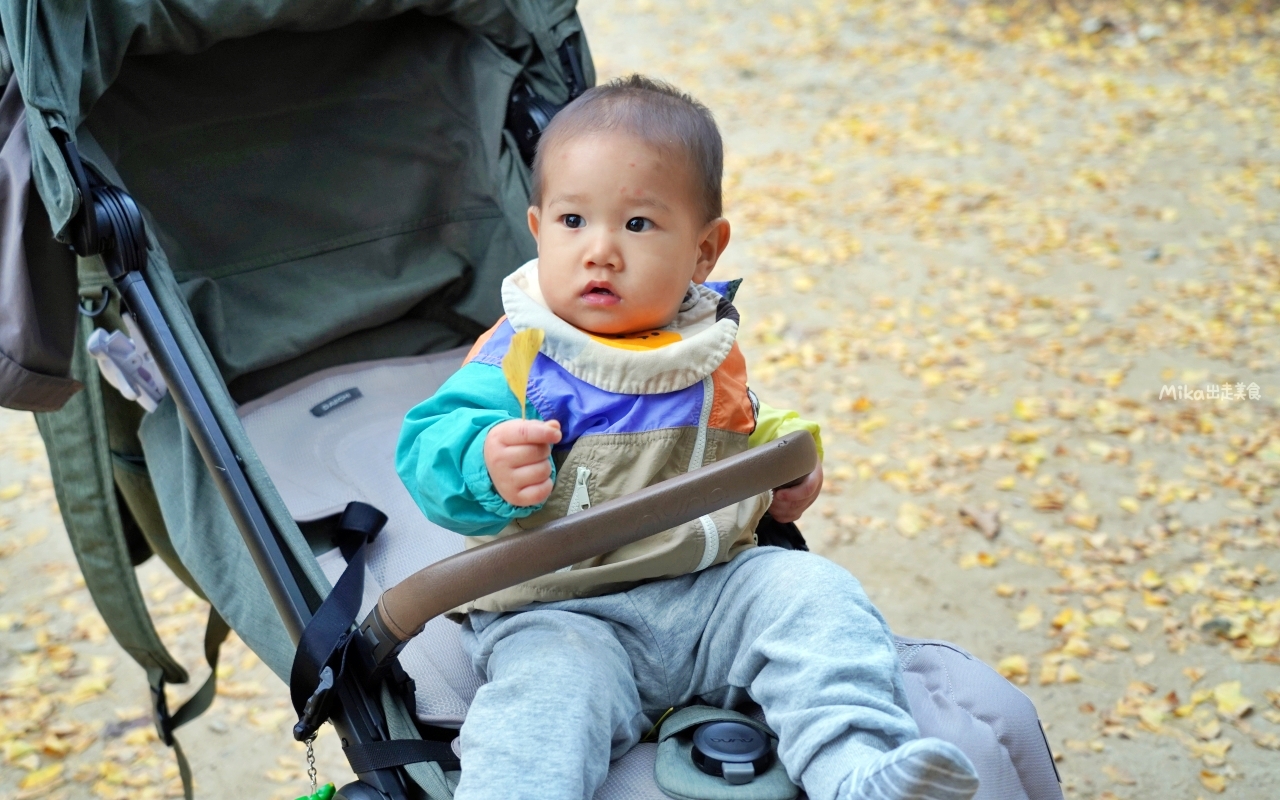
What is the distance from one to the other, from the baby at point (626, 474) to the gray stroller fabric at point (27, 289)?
2.48ft

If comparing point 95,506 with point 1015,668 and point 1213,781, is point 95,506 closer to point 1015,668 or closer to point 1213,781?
point 1015,668

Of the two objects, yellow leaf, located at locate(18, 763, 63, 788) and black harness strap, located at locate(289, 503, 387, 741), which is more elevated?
black harness strap, located at locate(289, 503, 387, 741)

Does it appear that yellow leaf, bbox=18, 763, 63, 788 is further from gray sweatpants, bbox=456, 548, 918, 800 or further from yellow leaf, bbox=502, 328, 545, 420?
yellow leaf, bbox=502, 328, 545, 420

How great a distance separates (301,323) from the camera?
2408 mm

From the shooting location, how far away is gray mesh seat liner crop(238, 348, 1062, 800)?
5.09 feet

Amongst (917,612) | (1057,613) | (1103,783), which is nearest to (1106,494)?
(1057,613)

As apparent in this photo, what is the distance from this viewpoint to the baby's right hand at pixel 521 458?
56.7 inches

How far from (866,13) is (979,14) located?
87cm

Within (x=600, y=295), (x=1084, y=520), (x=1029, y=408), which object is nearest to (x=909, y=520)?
(x=1084, y=520)

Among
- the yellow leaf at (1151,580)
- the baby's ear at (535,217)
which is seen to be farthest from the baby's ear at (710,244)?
the yellow leaf at (1151,580)

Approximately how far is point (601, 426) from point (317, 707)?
0.54m

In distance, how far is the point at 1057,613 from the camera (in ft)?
11.2

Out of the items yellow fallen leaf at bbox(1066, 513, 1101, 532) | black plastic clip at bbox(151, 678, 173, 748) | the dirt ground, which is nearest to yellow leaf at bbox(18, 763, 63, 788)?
the dirt ground

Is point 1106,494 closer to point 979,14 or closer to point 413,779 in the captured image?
point 413,779
